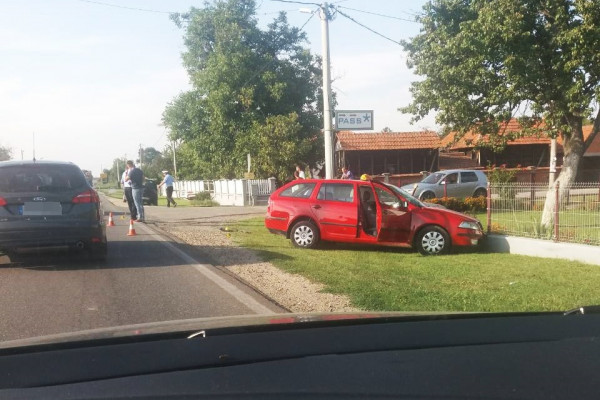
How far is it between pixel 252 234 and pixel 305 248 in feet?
Answer: 10.3

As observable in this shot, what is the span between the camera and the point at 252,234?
15430 mm

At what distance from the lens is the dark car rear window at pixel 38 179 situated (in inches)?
367

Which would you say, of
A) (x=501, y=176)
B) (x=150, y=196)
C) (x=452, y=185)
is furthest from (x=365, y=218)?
(x=150, y=196)

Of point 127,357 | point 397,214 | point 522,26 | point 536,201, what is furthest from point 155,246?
point 127,357

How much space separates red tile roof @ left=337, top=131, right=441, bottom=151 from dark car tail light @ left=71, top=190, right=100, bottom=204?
1217 inches

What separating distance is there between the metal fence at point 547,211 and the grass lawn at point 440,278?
2.52 ft

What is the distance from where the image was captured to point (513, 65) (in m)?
13.6

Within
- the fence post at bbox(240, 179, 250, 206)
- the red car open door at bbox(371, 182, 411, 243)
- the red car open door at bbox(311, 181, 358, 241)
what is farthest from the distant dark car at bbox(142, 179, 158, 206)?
the red car open door at bbox(371, 182, 411, 243)

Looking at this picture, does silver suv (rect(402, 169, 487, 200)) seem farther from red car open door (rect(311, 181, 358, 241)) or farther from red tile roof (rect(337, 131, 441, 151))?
red tile roof (rect(337, 131, 441, 151))

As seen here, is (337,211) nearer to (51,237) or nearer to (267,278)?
(267,278)

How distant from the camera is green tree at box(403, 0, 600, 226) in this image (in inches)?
530

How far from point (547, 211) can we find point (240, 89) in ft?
95.8

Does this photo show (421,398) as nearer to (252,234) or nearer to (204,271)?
(204,271)

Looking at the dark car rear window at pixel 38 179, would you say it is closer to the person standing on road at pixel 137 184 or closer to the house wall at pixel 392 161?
the person standing on road at pixel 137 184
